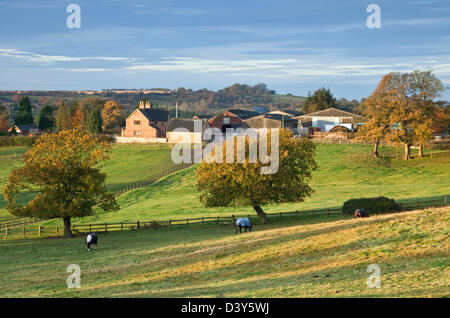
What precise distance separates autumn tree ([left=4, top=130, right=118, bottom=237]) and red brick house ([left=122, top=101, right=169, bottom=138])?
89.1 m

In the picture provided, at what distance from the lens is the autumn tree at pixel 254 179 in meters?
46.1

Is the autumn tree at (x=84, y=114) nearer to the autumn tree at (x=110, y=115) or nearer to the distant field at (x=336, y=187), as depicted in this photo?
the autumn tree at (x=110, y=115)

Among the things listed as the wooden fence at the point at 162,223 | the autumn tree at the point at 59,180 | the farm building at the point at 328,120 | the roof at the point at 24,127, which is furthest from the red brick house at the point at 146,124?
the autumn tree at the point at 59,180

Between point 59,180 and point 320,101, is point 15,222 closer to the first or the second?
Answer: point 59,180

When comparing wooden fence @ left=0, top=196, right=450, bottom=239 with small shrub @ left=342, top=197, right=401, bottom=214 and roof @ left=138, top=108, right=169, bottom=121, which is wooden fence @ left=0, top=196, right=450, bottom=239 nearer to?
small shrub @ left=342, top=197, right=401, bottom=214

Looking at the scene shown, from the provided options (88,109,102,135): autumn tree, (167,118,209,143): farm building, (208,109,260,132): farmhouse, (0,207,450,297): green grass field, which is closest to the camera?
(0,207,450,297): green grass field

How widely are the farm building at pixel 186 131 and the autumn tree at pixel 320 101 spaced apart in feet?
136

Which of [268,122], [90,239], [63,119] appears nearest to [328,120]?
[268,122]

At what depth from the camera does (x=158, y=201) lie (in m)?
65.4

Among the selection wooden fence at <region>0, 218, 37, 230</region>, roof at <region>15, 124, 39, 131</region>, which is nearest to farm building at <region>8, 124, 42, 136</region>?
roof at <region>15, 124, 39, 131</region>

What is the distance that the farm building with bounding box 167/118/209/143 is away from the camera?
120562 mm

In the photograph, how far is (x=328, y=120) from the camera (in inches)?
5128

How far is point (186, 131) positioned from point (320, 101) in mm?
51631
